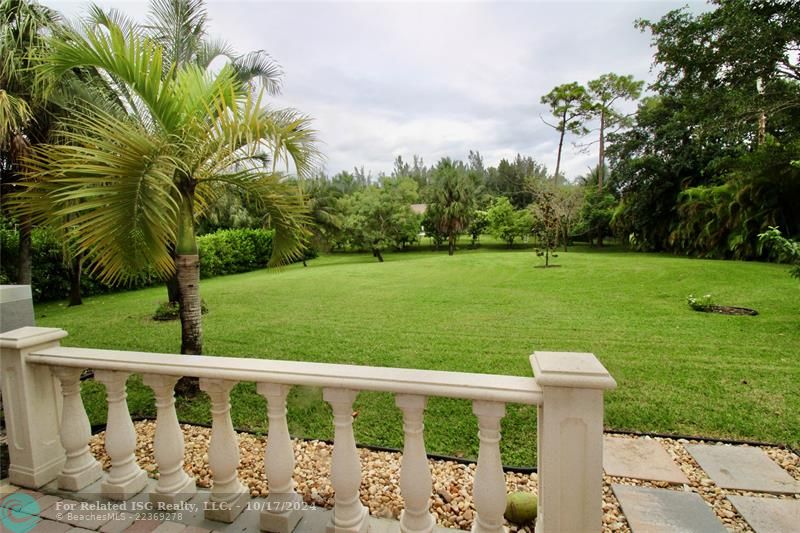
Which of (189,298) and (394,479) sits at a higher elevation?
(189,298)

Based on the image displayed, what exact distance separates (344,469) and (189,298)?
8.35ft

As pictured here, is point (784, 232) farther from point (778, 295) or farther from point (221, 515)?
point (221, 515)

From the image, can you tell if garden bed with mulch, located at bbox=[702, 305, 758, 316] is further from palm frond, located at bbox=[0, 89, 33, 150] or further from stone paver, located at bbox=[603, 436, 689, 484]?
palm frond, located at bbox=[0, 89, 33, 150]

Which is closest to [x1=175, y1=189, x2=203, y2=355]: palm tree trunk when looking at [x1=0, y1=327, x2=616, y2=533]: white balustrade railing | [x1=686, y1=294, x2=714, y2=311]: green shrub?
[x1=0, y1=327, x2=616, y2=533]: white balustrade railing

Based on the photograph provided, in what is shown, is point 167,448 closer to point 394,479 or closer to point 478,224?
point 394,479

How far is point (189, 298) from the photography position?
3305 mm

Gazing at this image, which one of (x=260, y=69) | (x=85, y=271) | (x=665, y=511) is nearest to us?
(x=665, y=511)

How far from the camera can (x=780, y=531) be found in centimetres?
172

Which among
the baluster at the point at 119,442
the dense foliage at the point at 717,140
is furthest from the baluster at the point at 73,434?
the dense foliage at the point at 717,140

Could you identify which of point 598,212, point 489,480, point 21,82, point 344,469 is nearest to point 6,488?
point 344,469

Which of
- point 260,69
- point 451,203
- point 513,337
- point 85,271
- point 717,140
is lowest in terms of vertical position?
point 513,337

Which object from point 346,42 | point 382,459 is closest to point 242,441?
point 382,459

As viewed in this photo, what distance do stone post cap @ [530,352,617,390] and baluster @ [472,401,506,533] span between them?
0.23 m

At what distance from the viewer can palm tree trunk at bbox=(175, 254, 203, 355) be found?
3186 mm
